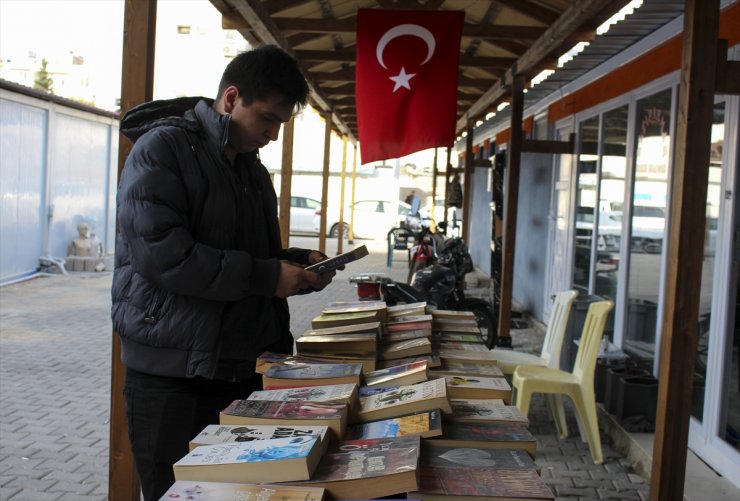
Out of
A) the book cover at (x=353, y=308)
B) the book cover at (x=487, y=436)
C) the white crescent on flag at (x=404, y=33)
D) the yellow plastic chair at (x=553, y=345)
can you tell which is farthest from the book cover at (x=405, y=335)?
the white crescent on flag at (x=404, y=33)

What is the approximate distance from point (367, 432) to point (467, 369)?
2.39 ft

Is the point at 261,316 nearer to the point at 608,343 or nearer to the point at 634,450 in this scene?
the point at 634,450

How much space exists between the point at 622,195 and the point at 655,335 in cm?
149

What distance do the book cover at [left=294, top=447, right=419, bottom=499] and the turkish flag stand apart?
4354mm

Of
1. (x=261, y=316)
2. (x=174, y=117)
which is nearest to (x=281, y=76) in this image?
(x=174, y=117)

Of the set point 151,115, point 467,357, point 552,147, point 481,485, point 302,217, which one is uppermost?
point 552,147

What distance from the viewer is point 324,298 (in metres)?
12.1

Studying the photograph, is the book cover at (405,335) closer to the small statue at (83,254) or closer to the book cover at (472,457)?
the book cover at (472,457)

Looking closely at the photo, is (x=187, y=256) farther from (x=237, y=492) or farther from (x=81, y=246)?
(x=81, y=246)

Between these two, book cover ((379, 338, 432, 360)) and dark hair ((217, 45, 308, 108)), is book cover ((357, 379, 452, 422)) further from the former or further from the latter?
dark hair ((217, 45, 308, 108))

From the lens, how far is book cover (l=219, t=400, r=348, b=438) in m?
1.91

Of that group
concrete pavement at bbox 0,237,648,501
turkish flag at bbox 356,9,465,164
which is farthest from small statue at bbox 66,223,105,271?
turkish flag at bbox 356,9,465,164

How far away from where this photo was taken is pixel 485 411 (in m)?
2.20

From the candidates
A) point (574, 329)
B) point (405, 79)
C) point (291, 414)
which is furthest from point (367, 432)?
point (574, 329)
